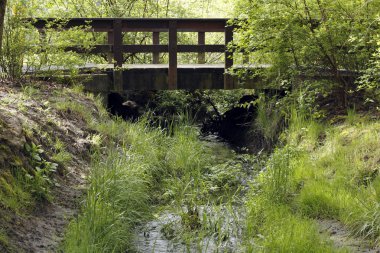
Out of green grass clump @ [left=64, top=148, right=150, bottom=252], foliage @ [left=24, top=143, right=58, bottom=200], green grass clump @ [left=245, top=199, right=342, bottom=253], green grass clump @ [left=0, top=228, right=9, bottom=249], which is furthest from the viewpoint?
foliage @ [left=24, top=143, right=58, bottom=200]

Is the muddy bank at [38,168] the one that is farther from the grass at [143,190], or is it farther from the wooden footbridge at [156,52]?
the wooden footbridge at [156,52]

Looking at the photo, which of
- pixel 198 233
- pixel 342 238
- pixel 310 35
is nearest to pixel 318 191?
pixel 342 238

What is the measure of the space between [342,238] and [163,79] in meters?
7.11

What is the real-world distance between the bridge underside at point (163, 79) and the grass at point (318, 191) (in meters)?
3.99

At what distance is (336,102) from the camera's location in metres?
9.35

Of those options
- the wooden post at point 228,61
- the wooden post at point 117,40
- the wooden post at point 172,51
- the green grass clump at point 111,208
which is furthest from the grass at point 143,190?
the wooden post at point 228,61

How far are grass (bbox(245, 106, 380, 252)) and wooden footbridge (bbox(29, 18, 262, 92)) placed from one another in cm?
402

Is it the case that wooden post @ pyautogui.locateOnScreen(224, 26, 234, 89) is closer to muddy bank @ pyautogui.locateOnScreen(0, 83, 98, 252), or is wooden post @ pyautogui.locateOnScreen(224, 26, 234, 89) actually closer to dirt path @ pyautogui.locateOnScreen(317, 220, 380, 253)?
muddy bank @ pyautogui.locateOnScreen(0, 83, 98, 252)

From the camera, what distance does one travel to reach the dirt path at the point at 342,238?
491 cm

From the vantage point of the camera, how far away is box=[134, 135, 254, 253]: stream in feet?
17.4

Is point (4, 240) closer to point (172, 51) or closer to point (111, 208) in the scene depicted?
point (111, 208)

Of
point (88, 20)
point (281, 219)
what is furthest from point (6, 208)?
point (88, 20)

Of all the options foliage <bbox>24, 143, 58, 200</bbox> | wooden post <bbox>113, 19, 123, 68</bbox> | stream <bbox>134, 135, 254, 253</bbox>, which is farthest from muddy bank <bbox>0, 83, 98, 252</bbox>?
wooden post <bbox>113, 19, 123, 68</bbox>

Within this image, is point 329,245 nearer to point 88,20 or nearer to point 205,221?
point 205,221
